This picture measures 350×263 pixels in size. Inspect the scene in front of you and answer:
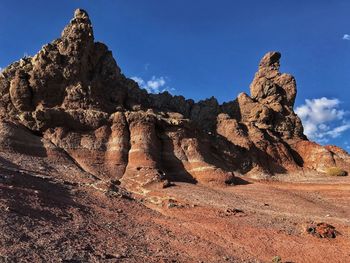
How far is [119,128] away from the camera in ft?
150

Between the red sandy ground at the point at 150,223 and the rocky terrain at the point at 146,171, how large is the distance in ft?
0.35

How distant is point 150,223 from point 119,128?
22.5 metres

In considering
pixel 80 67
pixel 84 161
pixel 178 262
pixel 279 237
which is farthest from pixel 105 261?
pixel 80 67

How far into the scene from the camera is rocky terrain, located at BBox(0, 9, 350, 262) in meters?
20.2

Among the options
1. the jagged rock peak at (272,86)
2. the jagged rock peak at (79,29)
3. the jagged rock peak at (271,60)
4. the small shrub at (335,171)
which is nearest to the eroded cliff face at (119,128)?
the jagged rock peak at (79,29)

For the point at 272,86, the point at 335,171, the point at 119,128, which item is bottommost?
the point at 335,171

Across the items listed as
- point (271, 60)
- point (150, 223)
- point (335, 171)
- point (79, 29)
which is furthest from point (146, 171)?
point (271, 60)

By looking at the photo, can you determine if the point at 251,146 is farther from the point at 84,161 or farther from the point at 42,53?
the point at 42,53

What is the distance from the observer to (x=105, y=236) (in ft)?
64.6

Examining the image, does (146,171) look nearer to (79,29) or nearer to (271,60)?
(79,29)

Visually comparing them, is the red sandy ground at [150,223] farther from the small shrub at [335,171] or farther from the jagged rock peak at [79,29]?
the jagged rock peak at [79,29]

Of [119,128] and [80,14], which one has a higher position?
[80,14]

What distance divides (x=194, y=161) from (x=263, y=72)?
3667 centimetres

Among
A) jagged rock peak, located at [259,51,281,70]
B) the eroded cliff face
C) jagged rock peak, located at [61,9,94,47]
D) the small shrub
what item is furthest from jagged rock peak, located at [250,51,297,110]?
jagged rock peak, located at [61,9,94,47]
